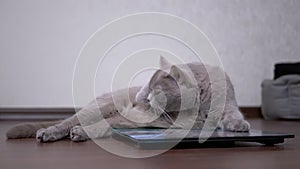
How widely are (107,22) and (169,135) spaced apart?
2162 mm

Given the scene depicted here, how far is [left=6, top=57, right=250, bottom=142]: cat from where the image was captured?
145 centimetres

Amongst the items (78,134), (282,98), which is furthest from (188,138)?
(282,98)

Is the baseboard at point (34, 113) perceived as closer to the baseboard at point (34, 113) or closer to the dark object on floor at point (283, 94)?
the baseboard at point (34, 113)

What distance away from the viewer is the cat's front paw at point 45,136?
4.75 ft

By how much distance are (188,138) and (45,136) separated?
1.76 feet

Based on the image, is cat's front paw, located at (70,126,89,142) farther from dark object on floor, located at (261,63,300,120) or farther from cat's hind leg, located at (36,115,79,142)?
dark object on floor, located at (261,63,300,120)

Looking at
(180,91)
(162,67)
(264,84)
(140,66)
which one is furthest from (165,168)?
(264,84)

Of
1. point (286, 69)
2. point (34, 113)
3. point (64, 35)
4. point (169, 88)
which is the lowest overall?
point (34, 113)

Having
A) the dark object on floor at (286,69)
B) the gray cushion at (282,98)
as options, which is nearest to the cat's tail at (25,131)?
the gray cushion at (282,98)

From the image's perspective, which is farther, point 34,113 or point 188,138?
point 34,113

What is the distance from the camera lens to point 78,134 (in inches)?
58.3

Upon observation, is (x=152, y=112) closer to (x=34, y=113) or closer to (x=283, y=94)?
(x=34, y=113)

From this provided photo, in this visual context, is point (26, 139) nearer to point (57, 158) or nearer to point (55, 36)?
point (57, 158)

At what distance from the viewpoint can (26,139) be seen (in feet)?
5.09
